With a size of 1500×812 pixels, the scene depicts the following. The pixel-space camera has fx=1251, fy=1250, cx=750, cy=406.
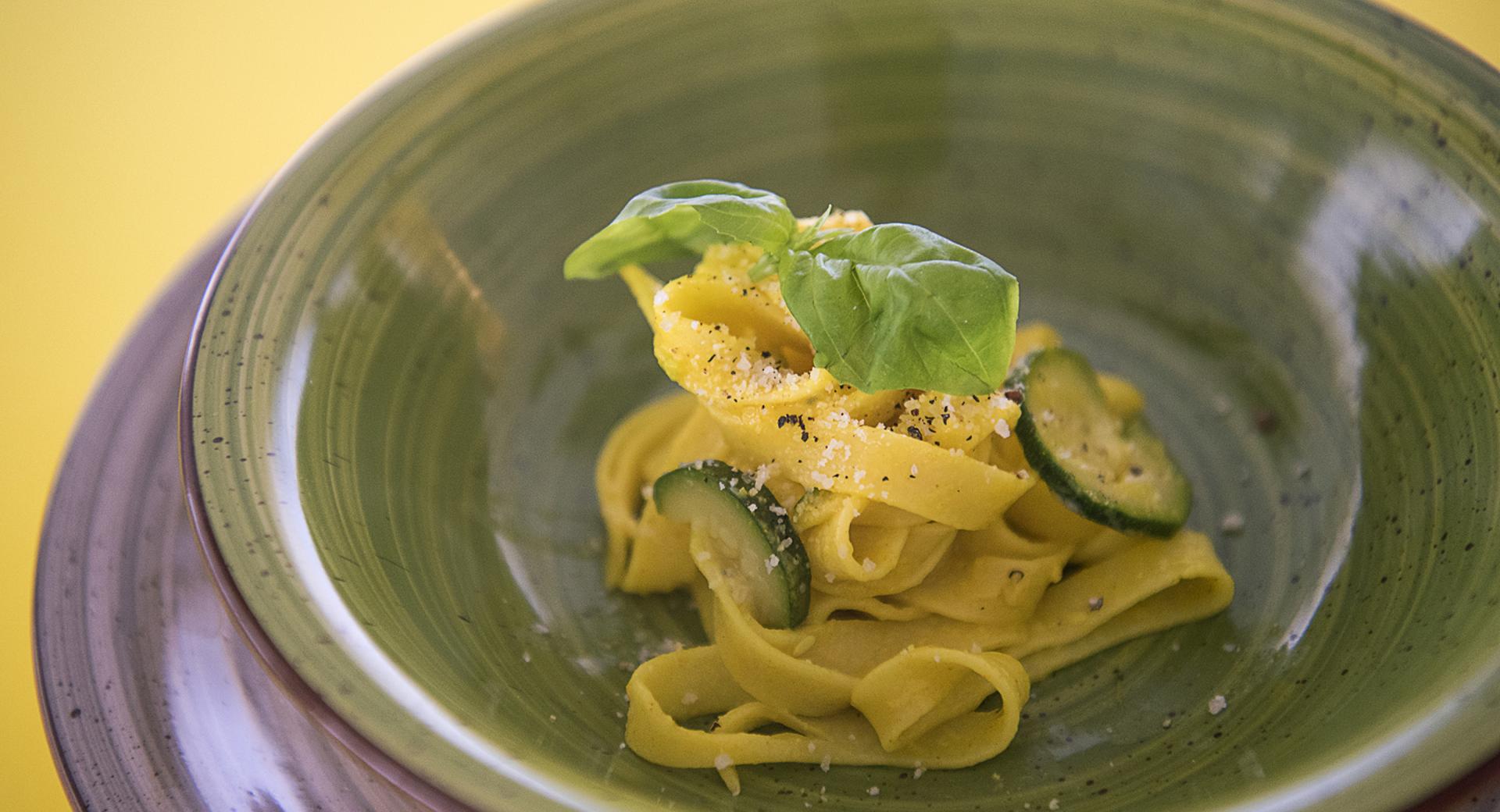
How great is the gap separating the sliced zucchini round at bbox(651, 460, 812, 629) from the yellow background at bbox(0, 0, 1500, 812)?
7.48 feet

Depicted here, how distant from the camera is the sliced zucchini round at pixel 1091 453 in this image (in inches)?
95.3

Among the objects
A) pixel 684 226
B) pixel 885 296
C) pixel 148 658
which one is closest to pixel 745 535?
pixel 885 296

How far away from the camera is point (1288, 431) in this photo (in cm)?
277

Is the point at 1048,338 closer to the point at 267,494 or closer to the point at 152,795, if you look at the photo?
the point at 267,494

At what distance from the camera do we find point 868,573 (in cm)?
238

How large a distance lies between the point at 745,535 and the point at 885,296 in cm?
52

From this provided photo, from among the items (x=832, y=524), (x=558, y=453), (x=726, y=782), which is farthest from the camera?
(x=558, y=453)

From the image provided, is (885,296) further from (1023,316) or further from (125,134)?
(125,134)

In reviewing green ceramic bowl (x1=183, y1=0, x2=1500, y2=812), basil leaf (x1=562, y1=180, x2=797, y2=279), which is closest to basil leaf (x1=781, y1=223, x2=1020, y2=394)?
basil leaf (x1=562, y1=180, x2=797, y2=279)

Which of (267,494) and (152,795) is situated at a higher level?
(267,494)

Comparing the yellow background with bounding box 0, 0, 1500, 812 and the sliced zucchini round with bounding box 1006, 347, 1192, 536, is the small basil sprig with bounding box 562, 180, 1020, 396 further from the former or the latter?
the yellow background with bounding box 0, 0, 1500, 812

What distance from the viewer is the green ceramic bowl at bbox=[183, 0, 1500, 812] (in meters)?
1.92

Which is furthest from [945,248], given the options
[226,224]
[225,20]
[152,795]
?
[225,20]

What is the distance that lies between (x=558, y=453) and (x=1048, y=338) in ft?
3.92
